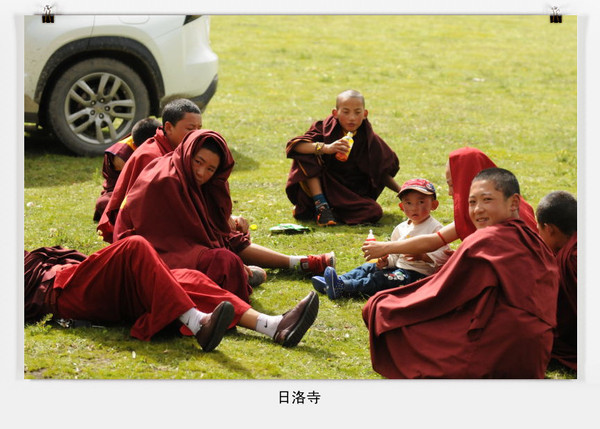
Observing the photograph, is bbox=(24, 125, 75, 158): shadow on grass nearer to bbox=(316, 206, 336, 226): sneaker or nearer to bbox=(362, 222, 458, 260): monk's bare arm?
bbox=(316, 206, 336, 226): sneaker

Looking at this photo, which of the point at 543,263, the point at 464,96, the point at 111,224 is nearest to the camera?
the point at 543,263

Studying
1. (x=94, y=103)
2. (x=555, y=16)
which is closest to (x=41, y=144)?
(x=94, y=103)

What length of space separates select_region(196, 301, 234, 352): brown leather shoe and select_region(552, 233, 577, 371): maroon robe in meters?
1.92

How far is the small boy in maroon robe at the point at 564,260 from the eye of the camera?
5438 millimetres

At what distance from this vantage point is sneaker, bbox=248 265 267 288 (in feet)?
22.6

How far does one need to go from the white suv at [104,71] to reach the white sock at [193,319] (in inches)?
219

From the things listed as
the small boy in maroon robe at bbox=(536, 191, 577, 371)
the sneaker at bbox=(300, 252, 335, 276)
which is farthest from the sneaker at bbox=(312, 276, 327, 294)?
the small boy in maroon robe at bbox=(536, 191, 577, 371)

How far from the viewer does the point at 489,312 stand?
4.96 meters

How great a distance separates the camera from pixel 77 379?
16.8ft

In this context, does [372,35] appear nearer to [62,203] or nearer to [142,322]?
[62,203]

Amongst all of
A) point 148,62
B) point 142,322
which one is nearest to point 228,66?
point 148,62

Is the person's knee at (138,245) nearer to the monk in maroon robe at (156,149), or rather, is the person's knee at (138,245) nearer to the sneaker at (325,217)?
the monk in maroon robe at (156,149)

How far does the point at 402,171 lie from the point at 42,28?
4.32m

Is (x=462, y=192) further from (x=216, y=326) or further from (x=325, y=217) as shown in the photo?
Answer: (x=325, y=217)
